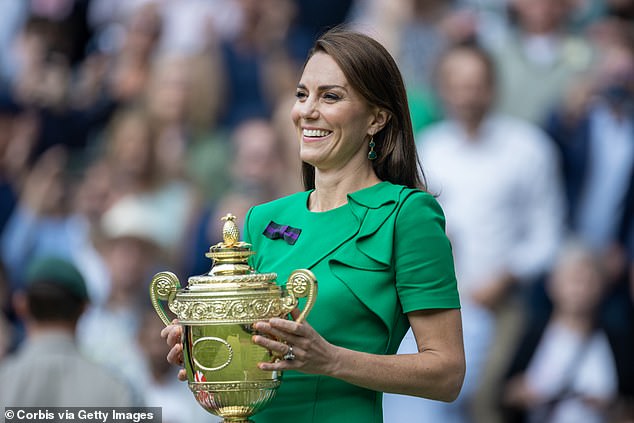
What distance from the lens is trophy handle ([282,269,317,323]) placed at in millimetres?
2533

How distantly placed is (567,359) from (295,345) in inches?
191

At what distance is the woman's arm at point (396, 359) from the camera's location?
2492mm

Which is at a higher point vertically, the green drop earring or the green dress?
the green drop earring

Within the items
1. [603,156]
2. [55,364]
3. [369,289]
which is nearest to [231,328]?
[369,289]

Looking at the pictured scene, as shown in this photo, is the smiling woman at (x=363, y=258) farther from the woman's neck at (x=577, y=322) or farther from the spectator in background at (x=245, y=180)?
the spectator in background at (x=245, y=180)

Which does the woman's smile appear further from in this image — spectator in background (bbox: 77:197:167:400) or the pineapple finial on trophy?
spectator in background (bbox: 77:197:167:400)

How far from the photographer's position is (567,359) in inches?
280

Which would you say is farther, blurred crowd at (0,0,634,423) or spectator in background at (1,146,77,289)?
spectator in background at (1,146,77,289)

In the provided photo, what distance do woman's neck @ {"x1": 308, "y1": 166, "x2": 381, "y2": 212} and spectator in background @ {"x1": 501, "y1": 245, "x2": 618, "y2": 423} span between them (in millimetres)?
4387

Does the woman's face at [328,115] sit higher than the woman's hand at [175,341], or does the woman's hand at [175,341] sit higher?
the woman's face at [328,115]

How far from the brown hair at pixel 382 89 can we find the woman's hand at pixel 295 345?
0.60m

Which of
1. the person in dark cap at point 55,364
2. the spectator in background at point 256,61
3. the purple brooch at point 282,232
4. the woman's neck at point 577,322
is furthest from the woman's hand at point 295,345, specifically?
the spectator in background at point 256,61

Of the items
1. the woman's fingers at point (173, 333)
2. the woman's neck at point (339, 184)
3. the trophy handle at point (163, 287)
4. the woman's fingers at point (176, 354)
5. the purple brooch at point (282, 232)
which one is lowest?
the woman's fingers at point (176, 354)

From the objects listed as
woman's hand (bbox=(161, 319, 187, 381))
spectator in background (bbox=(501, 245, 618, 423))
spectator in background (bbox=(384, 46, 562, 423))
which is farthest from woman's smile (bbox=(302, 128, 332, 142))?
spectator in background (bbox=(501, 245, 618, 423))
